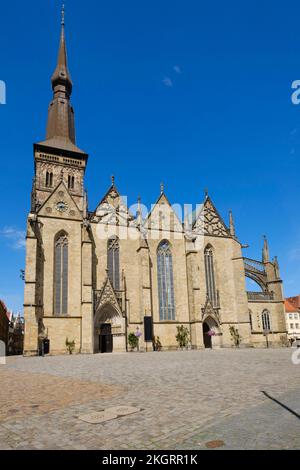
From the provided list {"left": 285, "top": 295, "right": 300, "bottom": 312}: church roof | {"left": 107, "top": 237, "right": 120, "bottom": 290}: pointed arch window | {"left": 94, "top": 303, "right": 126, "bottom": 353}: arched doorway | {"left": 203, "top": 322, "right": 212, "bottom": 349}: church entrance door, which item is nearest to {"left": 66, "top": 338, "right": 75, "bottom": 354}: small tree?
{"left": 94, "top": 303, "right": 126, "bottom": 353}: arched doorway

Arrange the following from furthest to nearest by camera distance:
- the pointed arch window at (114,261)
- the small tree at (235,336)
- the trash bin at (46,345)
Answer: the small tree at (235,336), the pointed arch window at (114,261), the trash bin at (46,345)

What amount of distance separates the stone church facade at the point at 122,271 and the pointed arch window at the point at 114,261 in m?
0.10

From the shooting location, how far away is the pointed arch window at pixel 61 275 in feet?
103

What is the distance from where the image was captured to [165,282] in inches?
1448

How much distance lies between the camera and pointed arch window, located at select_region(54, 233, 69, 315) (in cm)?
3127

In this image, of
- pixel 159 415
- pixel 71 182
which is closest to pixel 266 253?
pixel 71 182

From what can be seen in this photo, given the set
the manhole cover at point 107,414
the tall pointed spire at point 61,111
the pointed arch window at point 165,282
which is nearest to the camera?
the manhole cover at point 107,414

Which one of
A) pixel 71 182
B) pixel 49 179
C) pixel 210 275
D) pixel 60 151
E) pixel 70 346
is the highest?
pixel 60 151

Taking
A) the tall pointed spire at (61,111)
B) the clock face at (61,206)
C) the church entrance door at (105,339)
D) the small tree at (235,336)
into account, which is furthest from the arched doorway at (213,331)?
the tall pointed spire at (61,111)

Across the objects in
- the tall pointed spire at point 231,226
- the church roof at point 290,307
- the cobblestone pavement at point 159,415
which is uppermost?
the tall pointed spire at point 231,226

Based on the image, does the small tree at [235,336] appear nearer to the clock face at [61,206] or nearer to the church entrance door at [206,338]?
the church entrance door at [206,338]

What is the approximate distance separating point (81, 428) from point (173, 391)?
12.3ft

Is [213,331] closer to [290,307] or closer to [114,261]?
[114,261]

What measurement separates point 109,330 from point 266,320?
64.6ft
